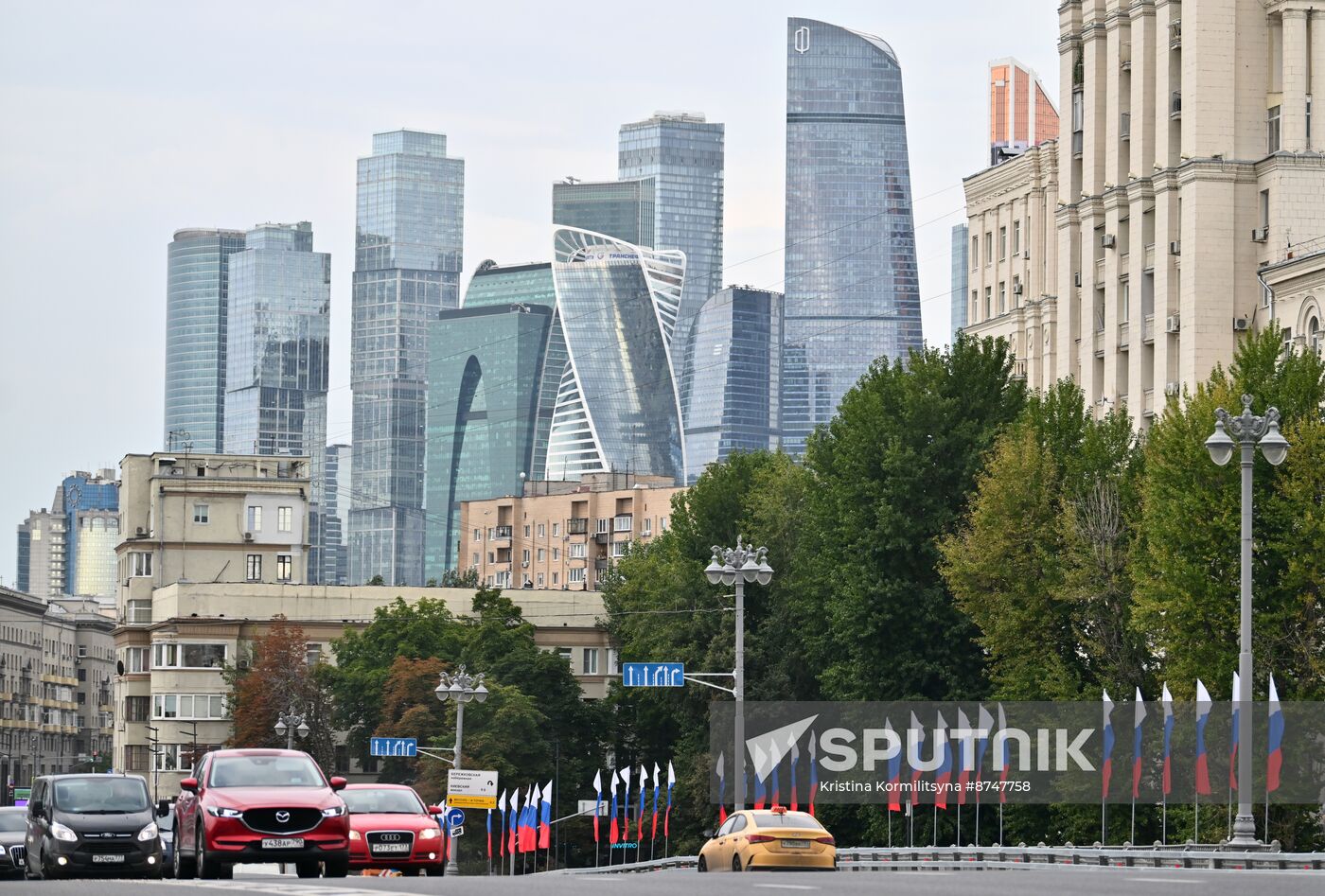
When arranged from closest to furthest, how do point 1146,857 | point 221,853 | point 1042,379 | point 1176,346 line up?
point 221,853
point 1146,857
point 1176,346
point 1042,379

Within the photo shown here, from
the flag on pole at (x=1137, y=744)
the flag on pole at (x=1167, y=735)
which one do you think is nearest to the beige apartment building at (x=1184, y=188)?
the flag on pole at (x=1137, y=744)

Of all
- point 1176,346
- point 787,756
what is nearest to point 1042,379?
point 1176,346

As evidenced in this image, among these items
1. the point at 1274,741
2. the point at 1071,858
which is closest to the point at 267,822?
the point at 1071,858

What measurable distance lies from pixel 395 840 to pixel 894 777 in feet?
119

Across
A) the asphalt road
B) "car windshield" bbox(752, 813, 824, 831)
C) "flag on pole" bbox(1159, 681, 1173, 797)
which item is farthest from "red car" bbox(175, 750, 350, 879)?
"flag on pole" bbox(1159, 681, 1173, 797)

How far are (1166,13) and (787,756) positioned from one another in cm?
3260

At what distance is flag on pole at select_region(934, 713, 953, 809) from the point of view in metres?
69.9

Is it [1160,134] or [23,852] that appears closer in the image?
[23,852]

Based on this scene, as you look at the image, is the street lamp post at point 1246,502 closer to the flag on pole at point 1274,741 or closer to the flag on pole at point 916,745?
the flag on pole at point 1274,741

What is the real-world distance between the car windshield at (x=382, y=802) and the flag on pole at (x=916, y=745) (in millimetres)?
32928

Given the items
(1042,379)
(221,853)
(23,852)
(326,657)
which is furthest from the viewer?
(326,657)

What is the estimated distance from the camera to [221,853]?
32438 millimetres

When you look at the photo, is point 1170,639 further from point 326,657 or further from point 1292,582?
point 326,657

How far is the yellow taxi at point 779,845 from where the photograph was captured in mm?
38156
